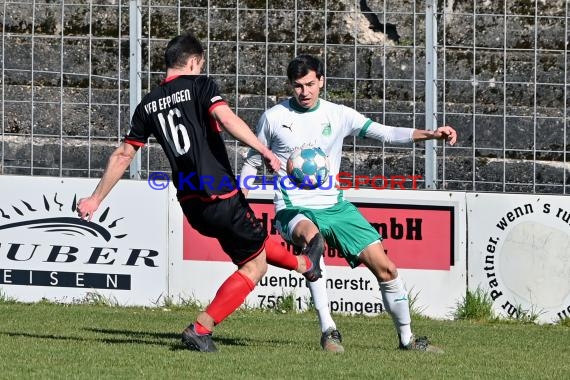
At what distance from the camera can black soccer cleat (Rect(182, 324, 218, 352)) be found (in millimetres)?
7699

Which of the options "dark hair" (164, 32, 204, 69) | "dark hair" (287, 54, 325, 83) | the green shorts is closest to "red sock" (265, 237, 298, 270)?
the green shorts

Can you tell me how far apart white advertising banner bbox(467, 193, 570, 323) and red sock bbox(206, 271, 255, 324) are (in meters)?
3.59

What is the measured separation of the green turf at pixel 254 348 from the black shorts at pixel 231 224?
65 cm

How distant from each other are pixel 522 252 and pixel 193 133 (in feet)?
13.9

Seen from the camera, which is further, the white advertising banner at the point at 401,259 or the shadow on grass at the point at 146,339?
the white advertising banner at the point at 401,259

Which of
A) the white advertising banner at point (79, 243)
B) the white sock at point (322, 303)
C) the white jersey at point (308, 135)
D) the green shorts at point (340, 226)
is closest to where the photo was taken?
the green shorts at point (340, 226)

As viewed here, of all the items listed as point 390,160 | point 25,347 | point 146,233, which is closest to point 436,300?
point 390,160

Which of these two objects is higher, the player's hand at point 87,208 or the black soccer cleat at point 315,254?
the player's hand at point 87,208

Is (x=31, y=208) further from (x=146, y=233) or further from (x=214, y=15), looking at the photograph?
(x=214, y=15)

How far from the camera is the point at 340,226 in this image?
329 inches

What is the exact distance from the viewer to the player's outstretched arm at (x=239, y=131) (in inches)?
290

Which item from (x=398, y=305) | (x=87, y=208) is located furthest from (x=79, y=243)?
(x=398, y=305)

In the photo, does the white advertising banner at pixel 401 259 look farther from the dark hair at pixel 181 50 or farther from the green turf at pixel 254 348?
the dark hair at pixel 181 50

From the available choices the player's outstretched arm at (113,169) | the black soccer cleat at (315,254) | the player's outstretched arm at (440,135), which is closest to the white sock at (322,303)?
the black soccer cleat at (315,254)
